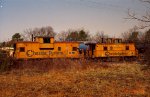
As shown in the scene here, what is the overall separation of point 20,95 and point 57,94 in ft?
5.48

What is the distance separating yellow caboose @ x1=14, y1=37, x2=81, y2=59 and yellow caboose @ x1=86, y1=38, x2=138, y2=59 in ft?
12.5

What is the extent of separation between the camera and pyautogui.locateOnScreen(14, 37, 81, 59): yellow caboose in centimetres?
3928

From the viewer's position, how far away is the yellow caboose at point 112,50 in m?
43.6

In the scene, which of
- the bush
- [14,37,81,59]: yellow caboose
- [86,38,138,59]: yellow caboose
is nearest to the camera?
the bush

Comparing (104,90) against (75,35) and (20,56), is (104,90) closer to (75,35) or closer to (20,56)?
(20,56)

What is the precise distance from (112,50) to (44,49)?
34.0 ft

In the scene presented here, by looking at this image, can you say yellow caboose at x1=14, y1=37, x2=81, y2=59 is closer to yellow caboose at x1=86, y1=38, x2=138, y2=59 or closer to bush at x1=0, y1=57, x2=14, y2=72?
yellow caboose at x1=86, y1=38, x2=138, y2=59

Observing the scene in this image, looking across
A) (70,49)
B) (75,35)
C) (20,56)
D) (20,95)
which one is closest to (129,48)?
(70,49)

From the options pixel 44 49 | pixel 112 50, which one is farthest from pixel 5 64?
pixel 112 50

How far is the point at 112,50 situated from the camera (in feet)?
144

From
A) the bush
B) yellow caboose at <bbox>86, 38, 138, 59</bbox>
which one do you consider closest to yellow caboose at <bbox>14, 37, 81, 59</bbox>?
yellow caboose at <bbox>86, 38, 138, 59</bbox>

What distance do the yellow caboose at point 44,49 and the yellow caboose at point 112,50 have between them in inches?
150

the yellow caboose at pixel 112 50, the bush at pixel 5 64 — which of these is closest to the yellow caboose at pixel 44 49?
the yellow caboose at pixel 112 50

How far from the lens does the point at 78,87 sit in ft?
51.5
